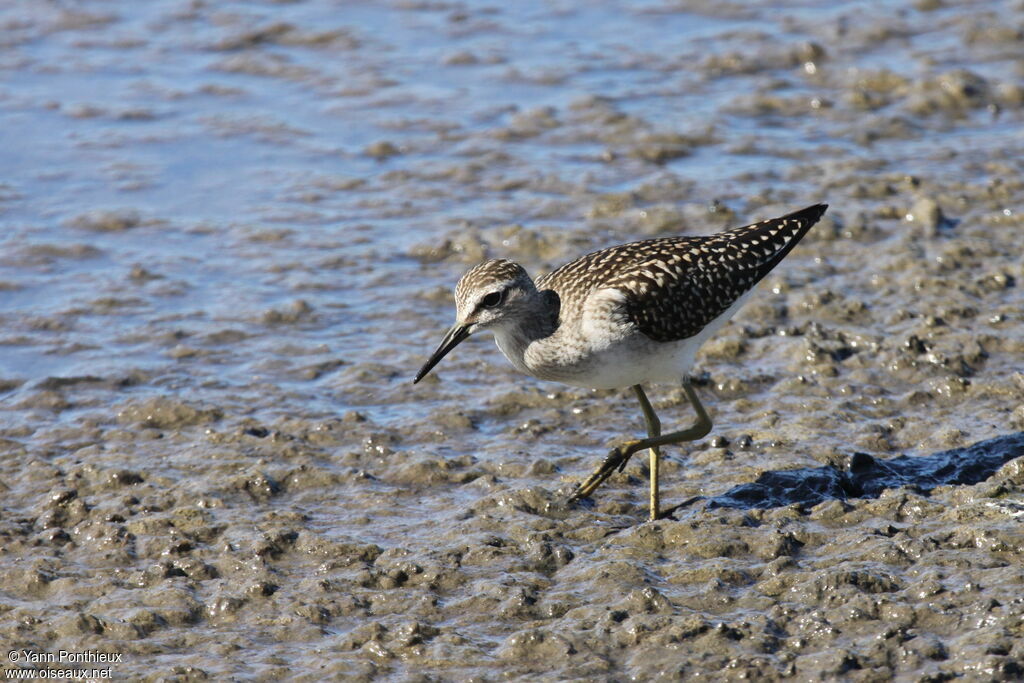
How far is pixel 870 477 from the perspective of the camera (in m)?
7.45

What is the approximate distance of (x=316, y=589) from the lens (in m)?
6.66

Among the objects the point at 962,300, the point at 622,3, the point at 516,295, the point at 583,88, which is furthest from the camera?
the point at 622,3

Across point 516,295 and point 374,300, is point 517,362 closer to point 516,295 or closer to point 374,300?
point 516,295

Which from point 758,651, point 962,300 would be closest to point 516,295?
point 758,651

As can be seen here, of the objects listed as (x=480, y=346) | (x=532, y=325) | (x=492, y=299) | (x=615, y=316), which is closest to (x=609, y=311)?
(x=615, y=316)

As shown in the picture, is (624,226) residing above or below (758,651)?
above

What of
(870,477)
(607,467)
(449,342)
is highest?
(449,342)

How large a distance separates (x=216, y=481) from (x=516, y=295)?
83.0 inches

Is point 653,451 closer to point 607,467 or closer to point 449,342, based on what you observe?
point 607,467

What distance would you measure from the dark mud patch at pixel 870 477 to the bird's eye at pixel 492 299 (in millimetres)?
1633

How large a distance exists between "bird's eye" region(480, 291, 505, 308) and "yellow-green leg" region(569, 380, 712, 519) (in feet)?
3.46

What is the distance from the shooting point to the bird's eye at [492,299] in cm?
713

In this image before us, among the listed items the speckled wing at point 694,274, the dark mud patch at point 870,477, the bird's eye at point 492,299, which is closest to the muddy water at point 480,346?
the dark mud patch at point 870,477

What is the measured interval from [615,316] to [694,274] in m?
0.66
